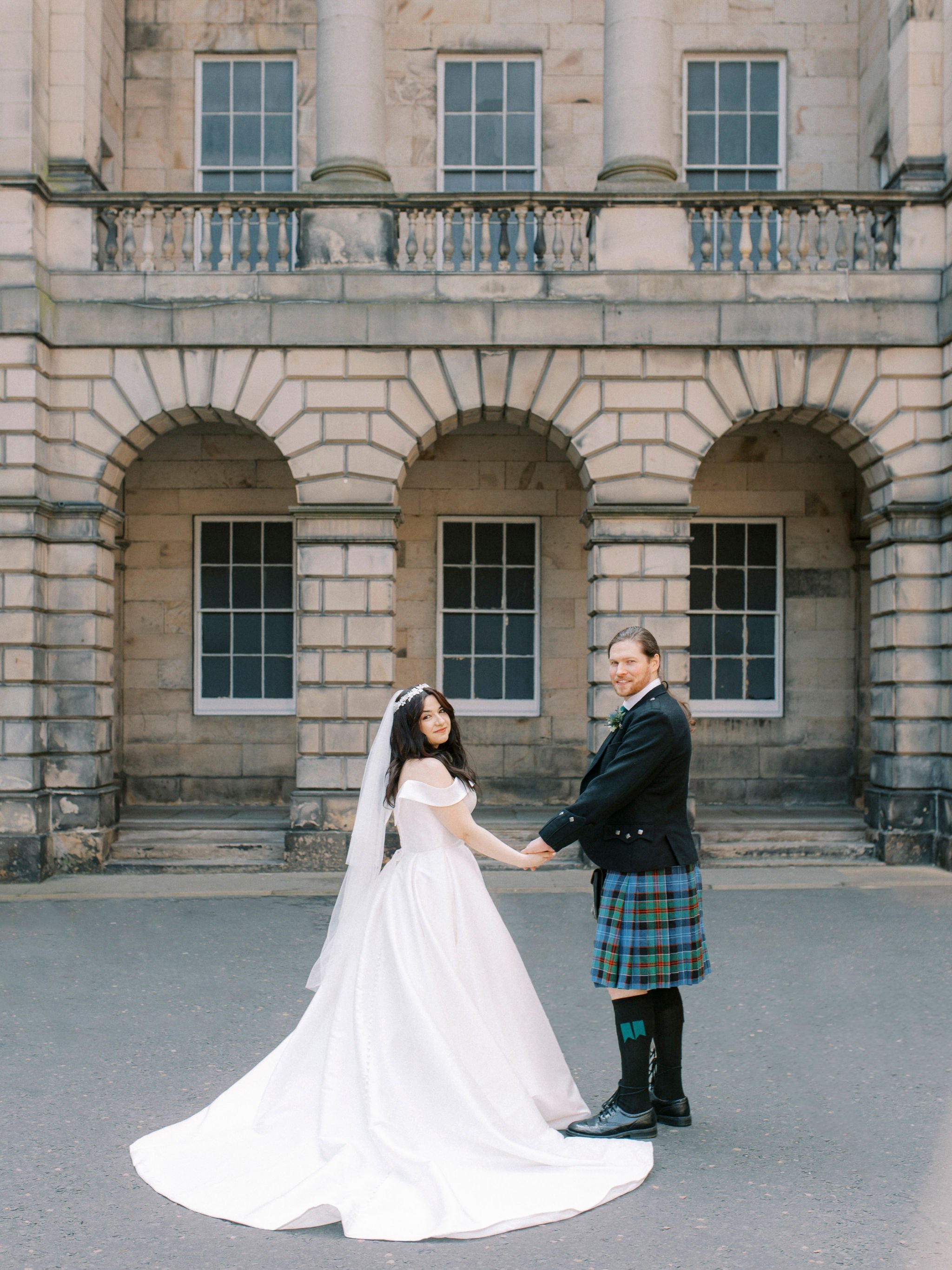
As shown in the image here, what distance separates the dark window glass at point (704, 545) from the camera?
523 inches

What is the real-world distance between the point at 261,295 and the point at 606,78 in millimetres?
4217

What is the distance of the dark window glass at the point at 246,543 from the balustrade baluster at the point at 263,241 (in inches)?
130

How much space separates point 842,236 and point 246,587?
25.6 ft

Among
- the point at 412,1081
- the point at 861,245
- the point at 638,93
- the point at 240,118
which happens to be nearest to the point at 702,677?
the point at 861,245

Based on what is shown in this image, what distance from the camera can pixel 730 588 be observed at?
13297mm

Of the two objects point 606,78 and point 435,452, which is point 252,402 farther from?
point 606,78

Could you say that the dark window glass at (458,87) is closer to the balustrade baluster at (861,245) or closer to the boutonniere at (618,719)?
the balustrade baluster at (861,245)

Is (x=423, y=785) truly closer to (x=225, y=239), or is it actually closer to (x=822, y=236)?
(x=225, y=239)

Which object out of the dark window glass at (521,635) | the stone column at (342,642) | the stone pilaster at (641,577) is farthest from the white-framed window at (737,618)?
the stone column at (342,642)

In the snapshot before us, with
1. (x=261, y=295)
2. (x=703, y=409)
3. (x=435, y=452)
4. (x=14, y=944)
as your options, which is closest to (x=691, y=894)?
(x=14, y=944)

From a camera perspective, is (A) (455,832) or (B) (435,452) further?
(B) (435,452)

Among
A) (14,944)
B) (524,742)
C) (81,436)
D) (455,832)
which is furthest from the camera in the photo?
(524,742)

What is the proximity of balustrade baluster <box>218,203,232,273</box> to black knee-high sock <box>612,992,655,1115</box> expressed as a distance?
28.8 feet

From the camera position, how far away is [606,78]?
1107 centimetres
